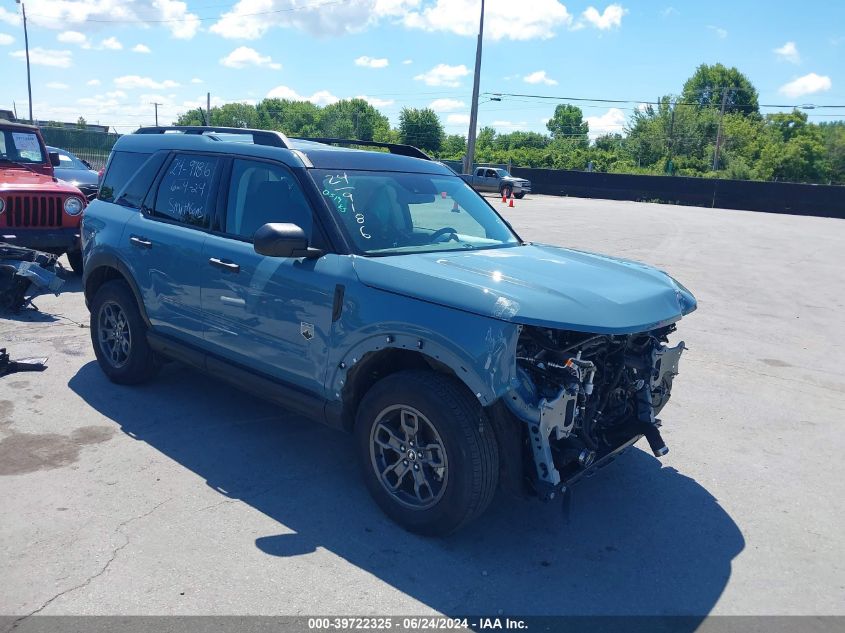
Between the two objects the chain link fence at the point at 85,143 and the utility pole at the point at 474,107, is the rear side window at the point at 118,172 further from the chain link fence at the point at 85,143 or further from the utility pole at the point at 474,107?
the utility pole at the point at 474,107

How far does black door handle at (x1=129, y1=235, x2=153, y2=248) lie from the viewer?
17.2 feet

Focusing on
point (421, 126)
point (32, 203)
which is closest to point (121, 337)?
point (32, 203)

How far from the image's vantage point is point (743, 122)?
256 feet

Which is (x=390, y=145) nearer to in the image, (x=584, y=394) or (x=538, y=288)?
(x=538, y=288)

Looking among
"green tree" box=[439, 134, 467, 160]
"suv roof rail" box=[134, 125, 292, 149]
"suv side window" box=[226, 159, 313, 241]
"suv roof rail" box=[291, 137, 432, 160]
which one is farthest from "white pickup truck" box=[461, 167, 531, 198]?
"green tree" box=[439, 134, 467, 160]

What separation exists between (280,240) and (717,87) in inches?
4219

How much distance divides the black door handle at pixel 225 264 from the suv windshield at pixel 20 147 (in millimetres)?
7582

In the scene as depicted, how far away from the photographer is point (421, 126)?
276 ft

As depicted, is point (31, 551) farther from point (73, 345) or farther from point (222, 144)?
point (73, 345)

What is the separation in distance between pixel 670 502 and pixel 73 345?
221 inches

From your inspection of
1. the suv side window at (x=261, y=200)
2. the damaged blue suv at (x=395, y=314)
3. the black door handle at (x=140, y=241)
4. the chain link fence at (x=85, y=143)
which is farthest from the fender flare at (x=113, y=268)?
the chain link fence at (x=85, y=143)

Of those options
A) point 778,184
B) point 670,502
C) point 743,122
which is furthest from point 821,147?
point 670,502

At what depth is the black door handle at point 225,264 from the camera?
4.50 m

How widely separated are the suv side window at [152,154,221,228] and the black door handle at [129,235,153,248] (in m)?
0.21
